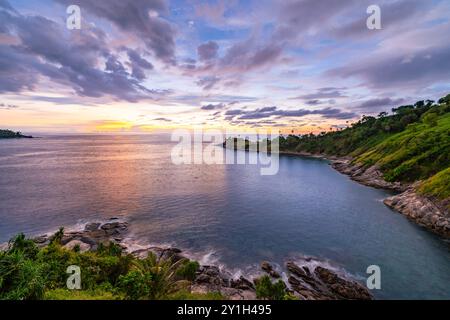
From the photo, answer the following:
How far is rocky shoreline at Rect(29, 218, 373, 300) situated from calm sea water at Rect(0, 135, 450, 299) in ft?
9.11

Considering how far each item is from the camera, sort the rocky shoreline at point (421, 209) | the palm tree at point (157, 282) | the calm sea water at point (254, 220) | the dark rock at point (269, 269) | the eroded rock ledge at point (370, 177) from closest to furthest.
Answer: the palm tree at point (157, 282), the dark rock at point (269, 269), the calm sea water at point (254, 220), the rocky shoreline at point (421, 209), the eroded rock ledge at point (370, 177)

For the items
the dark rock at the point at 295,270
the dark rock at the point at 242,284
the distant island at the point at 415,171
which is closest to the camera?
the dark rock at the point at 242,284

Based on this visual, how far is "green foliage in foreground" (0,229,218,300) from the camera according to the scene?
18438 millimetres

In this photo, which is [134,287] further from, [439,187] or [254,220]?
[439,187]

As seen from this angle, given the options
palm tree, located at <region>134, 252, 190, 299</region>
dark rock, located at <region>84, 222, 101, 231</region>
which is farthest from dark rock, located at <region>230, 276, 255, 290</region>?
dark rock, located at <region>84, 222, 101, 231</region>

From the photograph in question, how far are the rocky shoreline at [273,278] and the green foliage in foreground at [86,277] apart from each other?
339 centimetres

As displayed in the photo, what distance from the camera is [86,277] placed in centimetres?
2495

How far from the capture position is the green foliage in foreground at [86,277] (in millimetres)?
18438

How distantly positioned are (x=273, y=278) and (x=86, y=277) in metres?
23.8

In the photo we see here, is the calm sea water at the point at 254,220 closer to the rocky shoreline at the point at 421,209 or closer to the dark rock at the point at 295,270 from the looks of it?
the dark rock at the point at 295,270

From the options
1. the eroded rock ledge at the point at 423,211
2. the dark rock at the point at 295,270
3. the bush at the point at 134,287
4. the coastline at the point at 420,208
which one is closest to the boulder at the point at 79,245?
the bush at the point at 134,287

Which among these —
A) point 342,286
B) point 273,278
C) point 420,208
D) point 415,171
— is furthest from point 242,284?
point 415,171
